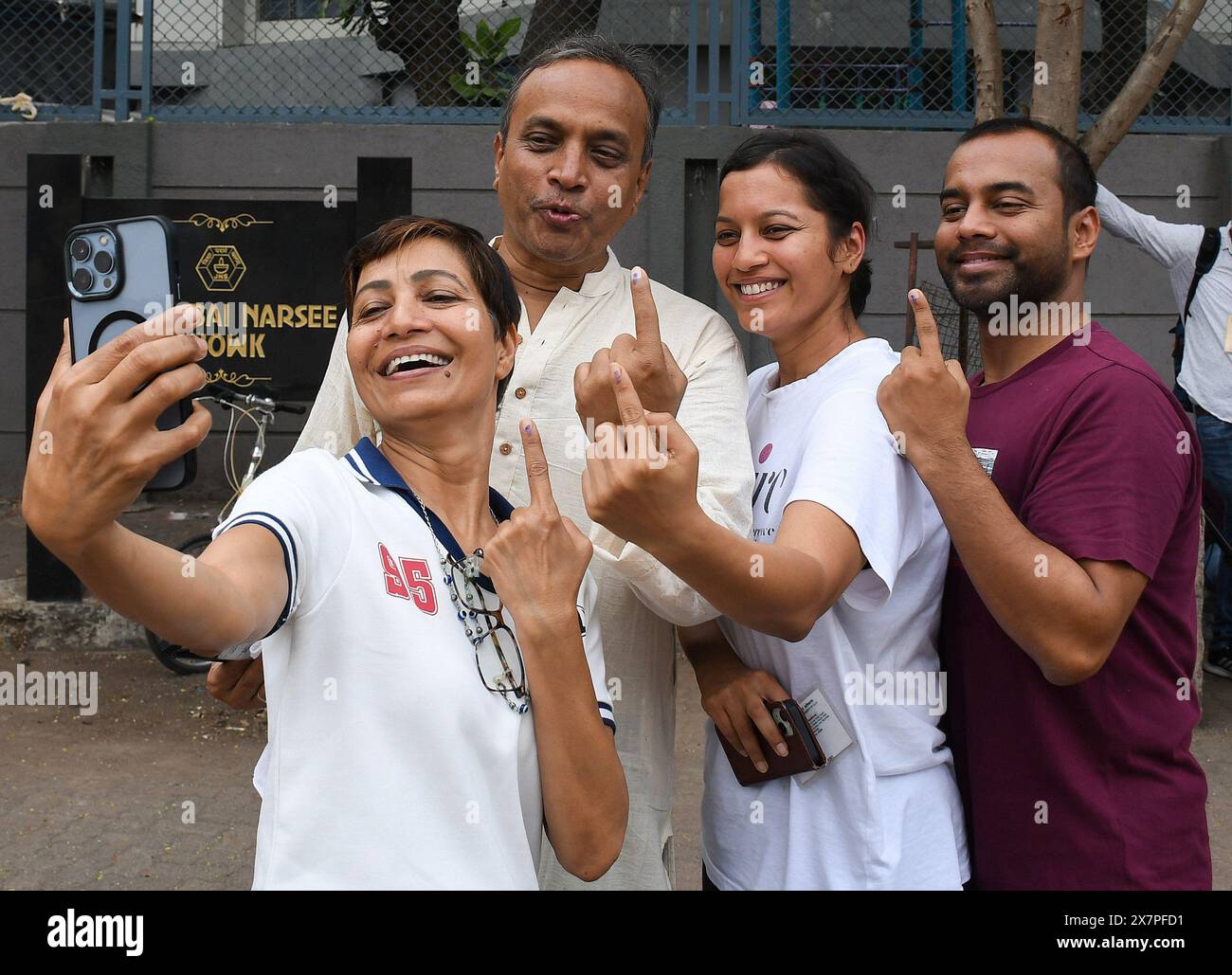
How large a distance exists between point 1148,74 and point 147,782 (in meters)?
4.76

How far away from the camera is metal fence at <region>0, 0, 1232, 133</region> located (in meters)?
7.61

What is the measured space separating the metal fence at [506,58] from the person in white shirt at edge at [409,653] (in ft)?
20.2

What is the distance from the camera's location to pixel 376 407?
1748 millimetres

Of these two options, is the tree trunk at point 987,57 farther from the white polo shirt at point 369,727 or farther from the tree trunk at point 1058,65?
the white polo shirt at point 369,727

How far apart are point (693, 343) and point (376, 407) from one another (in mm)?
639

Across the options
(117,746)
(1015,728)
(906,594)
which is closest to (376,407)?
(906,594)

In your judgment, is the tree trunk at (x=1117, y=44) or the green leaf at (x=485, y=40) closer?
the green leaf at (x=485, y=40)

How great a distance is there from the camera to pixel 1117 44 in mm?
8125

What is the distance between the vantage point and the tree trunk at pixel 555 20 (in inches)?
296
